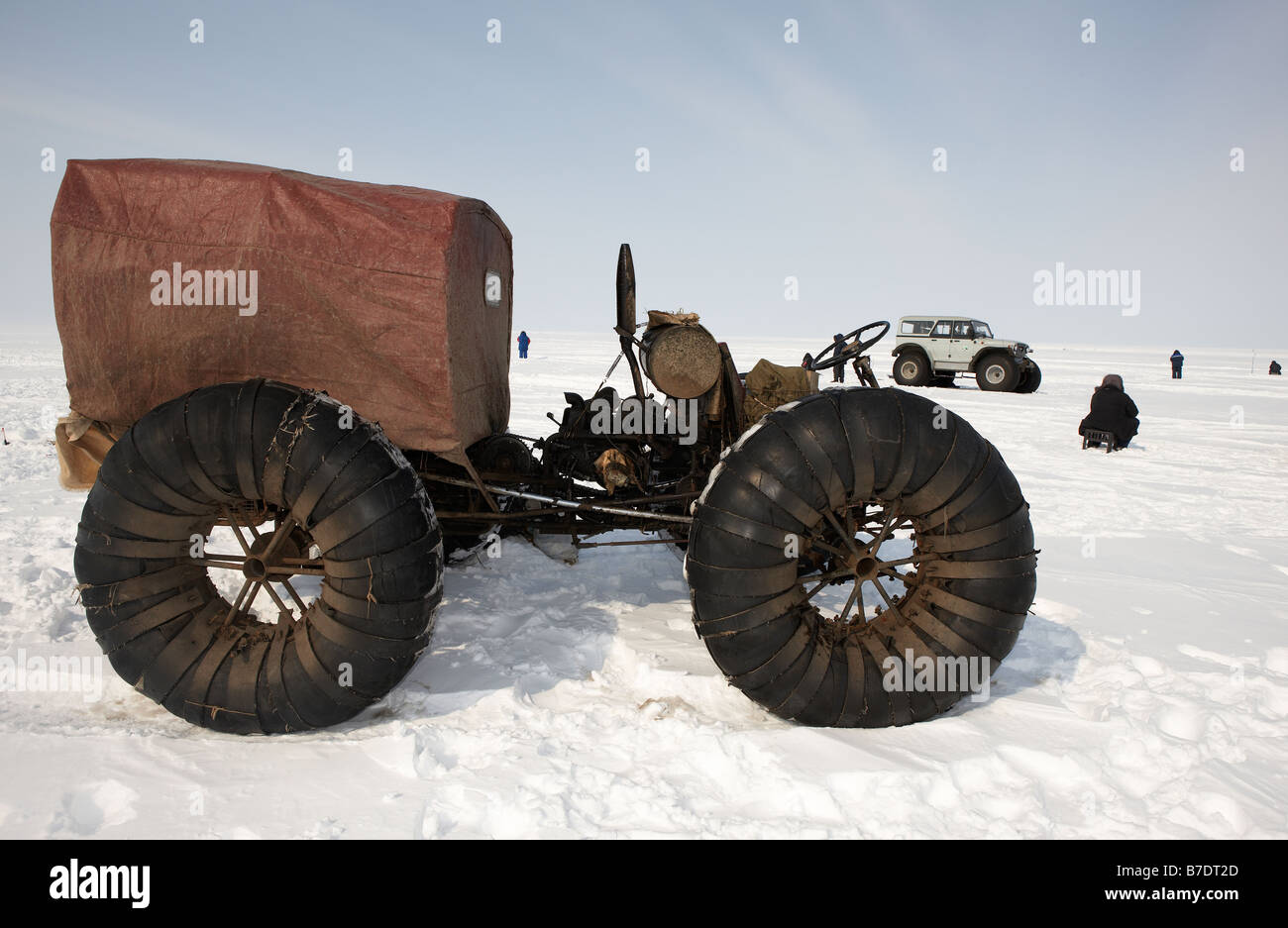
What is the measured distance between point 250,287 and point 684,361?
2145 millimetres

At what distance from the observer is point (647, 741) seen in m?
2.89

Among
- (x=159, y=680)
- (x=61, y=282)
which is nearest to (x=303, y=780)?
(x=159, y=680)

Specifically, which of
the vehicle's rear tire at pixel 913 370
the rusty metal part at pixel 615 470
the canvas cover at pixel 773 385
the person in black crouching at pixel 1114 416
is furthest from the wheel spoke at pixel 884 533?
the vehicle's rear tire at pixel 913 370

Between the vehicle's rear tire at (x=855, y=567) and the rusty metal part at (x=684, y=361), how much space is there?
35.1 inches

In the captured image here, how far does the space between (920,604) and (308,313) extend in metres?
3.17

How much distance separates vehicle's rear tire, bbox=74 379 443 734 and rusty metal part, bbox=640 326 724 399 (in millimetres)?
1507

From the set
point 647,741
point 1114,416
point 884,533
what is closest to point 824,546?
point 884,533

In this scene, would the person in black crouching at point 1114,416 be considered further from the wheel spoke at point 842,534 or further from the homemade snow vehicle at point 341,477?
the wheel spoke at point 842,534

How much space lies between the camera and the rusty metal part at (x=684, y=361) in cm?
375

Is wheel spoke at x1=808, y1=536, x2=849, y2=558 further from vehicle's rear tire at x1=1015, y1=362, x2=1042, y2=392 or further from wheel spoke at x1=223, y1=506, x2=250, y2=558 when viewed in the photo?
vehicle's rear tire at x1=1015, y1=362, x2=1042, y2=392

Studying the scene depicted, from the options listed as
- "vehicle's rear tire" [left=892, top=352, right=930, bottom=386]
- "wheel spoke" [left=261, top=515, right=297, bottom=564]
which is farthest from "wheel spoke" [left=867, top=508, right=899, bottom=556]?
"vehicle's rear tire" [left=892, top=352, right=930, bottom=386]

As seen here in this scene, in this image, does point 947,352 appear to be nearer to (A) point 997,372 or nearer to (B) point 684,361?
(A) point 997,372

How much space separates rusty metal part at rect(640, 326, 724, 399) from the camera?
3750mm
